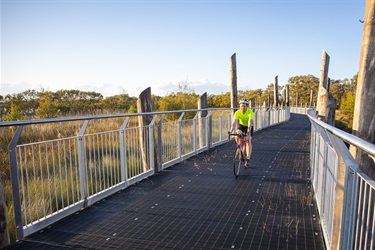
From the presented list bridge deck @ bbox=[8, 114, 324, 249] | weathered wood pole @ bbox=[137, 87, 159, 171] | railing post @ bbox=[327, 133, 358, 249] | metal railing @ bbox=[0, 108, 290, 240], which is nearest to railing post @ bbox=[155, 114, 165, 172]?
metal railing @ bbox=[0, 108, 290, 240]

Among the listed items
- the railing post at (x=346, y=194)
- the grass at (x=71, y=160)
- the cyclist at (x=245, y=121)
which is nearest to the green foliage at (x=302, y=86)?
the grass at (x=71, y=160)

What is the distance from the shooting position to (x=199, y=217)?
4.47 metres

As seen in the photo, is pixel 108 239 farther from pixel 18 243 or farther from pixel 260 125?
pixel 260 125

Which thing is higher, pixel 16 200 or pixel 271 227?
pixel 16 200

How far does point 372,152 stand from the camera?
142 cm

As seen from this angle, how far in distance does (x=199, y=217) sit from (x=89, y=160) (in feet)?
11.3

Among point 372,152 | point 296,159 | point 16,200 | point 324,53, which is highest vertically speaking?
point 324,53

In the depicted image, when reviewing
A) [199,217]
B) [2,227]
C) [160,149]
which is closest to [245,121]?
[160,149]

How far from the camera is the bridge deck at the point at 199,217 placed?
3.67 metres

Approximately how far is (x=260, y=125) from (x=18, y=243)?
1657 cm

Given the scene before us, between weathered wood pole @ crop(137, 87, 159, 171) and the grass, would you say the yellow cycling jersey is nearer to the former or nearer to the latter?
the grass

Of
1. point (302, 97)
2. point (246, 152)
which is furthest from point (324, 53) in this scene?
point (302, 97)

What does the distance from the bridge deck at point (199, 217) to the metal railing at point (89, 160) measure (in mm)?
235

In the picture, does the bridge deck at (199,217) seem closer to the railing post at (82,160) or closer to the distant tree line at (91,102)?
the railing post at (82,160)
